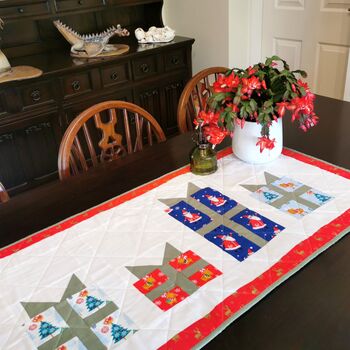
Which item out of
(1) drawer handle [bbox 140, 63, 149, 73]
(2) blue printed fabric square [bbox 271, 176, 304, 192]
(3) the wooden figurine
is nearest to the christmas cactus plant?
(2) blue printed fabric square [bbox 271, 176, 304, 192]

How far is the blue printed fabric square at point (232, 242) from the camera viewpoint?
0.85 meters

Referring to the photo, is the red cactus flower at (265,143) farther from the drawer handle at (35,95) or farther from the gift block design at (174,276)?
the drawer handle at (35,95)

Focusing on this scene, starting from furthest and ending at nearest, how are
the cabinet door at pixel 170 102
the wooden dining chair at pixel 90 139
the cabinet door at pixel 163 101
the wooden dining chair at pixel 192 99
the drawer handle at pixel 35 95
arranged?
the cabinet door at pixel 170 102 → the cabinet door at pixel 163 101 → the drawer handle at pixel 35 95 → the wooden dining chair at pixel 192 99 → the wooden dining chair at pixel 90 139

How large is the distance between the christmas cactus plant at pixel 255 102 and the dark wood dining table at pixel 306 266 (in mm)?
178

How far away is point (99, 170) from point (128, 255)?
407mm

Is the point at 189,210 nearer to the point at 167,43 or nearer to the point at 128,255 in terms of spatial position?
the point at 128,255

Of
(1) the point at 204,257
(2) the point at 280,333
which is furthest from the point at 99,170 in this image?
(2) the point at 280,333

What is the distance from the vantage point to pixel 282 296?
2.39 ft

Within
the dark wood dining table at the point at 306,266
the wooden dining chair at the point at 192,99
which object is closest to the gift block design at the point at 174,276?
the dark wood dining table at the point at 306,266

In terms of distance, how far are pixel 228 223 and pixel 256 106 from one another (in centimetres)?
33

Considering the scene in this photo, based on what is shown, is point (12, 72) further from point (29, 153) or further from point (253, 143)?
point (253, 143)

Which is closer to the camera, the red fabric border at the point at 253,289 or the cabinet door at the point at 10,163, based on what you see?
the red fabric border at the point at 253,289

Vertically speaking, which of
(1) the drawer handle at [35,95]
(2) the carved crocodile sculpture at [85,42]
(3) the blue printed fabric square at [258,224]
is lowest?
(1) the drawer handle at [35,95]

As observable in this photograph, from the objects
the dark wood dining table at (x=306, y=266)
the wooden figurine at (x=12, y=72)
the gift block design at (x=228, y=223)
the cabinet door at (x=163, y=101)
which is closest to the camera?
the dark wood dining table at (x=306, y=266)
